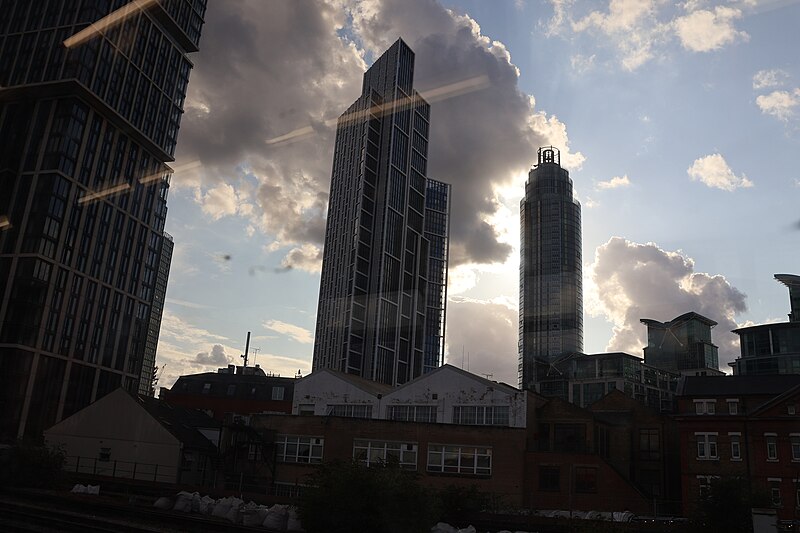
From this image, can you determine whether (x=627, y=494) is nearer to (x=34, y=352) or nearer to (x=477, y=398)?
(x=477, y=398)

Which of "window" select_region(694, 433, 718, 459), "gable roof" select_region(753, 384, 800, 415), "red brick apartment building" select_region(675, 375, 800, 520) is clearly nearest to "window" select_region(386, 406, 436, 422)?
"red brick apartment building" select_region(675, 375, 800, 520)

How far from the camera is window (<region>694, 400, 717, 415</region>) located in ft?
167

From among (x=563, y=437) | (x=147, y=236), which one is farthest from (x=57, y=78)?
(x=563, y=437)

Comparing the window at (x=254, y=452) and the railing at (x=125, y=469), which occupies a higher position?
the window at (x=254, y=452)

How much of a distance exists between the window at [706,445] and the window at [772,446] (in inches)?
137

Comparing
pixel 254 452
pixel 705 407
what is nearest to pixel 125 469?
pixel 254 452

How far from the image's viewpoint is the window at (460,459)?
49.3 meters

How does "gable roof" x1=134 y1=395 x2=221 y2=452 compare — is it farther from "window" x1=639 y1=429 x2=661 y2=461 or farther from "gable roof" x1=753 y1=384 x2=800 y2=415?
"gable roof" x1=753 y1=384 x2=800 y2=415

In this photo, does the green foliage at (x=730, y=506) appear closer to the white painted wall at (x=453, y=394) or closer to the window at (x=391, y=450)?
the white painted wall at (x=453, y=394)

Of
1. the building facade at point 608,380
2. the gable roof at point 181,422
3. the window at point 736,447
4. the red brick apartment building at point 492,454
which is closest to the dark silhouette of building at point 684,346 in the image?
the building facade at point 608,380

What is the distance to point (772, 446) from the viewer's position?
155 ft

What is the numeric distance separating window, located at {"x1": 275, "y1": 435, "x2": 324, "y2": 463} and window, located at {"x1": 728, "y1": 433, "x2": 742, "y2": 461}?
30.9 metres

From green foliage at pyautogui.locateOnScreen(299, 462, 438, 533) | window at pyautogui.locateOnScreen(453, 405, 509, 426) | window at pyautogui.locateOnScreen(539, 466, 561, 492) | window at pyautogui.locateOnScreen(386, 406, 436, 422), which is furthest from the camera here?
window at pyautogui.locateOnScreen(386, 406, 436, 422)

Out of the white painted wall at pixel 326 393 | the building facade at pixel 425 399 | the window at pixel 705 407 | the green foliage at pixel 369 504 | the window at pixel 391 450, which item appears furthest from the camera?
the white painted wall at pixel 326 393
